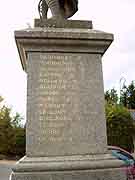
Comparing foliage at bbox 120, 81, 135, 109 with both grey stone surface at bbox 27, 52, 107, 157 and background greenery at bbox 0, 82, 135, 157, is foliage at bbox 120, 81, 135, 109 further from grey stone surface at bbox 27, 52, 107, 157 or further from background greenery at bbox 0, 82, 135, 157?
grey stone surface at bbox 27, 52, 107, 157

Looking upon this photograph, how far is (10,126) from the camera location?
3934cm

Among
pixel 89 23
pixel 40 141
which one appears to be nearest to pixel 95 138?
pixel 40 141

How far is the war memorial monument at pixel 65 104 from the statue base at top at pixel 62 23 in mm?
18

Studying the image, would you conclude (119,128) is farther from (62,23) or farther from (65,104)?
(65,104)

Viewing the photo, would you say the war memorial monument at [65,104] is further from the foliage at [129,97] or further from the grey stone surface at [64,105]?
the foliage at [129,97]

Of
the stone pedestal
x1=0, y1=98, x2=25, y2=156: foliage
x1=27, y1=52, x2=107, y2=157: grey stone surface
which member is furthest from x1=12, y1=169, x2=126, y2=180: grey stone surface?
x1=0, y1=98, x2=25, y2=156: foliage

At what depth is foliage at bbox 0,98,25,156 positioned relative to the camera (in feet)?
120

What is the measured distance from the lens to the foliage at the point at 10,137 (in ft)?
120

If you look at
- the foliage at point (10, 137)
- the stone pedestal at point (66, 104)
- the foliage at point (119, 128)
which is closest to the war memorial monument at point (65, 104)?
the stone pedestal at point (66, 104)

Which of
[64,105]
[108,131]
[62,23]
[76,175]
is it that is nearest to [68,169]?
[76,175]

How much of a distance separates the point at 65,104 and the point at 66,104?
17 millimetres

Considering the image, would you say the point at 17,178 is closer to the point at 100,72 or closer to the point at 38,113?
the point at 38,113

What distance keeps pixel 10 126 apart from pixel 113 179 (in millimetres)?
34792

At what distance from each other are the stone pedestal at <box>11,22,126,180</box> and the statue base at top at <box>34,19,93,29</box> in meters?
0.13
